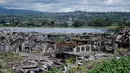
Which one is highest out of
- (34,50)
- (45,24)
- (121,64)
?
(121,64)

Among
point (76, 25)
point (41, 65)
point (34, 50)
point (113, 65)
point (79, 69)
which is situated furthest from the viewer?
point (76, 25)

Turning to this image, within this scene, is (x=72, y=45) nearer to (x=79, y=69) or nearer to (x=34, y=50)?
(x=34, y=50)

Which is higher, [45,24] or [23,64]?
[23,64]

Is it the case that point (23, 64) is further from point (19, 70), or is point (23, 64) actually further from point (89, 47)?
point (89, 47)

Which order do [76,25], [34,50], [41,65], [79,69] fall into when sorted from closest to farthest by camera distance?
1. [79,69]
2. [41,65]
3. [34,50]
4. [76,25]

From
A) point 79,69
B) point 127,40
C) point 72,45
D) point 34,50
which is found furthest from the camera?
point 34,50

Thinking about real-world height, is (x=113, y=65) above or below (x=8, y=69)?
above

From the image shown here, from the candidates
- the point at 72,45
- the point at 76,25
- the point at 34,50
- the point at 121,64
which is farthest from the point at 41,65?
the point at 76,25

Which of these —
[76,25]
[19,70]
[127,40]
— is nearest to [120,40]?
[127,40]

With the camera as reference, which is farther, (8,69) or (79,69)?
(8,69)
